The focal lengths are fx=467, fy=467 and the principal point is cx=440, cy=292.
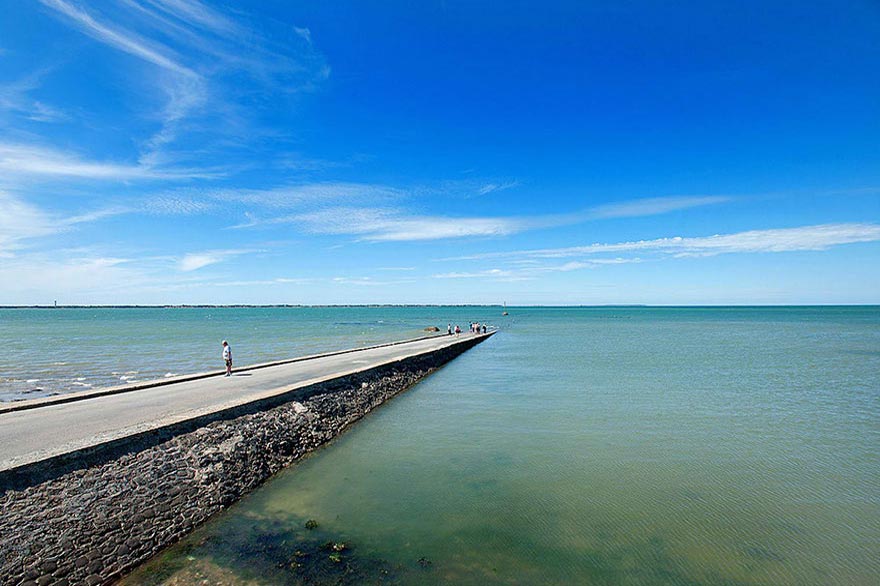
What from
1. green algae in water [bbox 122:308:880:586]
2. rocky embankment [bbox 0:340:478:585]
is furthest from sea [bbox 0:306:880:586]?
rocky embankment [bbox 0:340:478:585]

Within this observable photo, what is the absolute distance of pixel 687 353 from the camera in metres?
37.0

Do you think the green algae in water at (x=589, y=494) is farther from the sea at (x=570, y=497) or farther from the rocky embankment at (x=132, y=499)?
the rocky embankment at (x=132, y=499)

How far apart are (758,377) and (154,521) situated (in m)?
27.3

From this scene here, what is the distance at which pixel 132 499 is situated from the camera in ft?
25.5

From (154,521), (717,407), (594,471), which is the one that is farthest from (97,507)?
(717,407)

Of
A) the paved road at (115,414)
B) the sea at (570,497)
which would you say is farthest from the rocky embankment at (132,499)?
the paved road at (115,414)

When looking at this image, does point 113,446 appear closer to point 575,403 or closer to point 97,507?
point 97,507

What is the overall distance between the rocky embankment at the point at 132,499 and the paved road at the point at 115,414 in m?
0.55

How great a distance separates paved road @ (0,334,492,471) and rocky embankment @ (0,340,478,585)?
55cm

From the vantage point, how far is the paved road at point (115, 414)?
8492 millimetres

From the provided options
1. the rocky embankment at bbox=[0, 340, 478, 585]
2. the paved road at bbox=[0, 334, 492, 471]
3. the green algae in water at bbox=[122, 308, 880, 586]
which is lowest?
the green algae in water at bbox=[122, 308, 880, 586]

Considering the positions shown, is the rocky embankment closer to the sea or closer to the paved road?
the sea

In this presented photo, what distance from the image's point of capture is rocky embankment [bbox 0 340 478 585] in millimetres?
6488

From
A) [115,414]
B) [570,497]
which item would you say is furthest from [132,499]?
[570,497]
